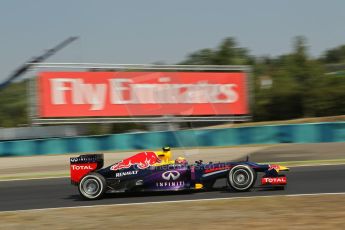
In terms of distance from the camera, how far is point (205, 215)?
25.8 feet

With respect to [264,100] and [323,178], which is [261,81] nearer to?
[264,100]

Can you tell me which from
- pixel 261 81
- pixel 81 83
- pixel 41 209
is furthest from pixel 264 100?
pixel 41 209

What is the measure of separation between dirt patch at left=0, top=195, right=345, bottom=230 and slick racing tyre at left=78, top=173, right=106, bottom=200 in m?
1.10

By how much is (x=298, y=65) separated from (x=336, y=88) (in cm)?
Answer: 635

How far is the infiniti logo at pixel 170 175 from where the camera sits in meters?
10.1

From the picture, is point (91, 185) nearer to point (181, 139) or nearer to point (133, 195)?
point (133, 195)

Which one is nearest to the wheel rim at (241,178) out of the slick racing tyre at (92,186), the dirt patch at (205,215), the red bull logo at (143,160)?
the dirt patch at (205,215)

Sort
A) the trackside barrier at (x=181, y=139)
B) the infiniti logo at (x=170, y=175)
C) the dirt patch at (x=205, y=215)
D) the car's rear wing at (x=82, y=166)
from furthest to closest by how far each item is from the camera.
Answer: the trackside barrier at (x=181, y=139), the car's rear wing at (x=82, y=166), the infiniti logo at (x=170, y=175), the dirt patch at (x=205, y=215)

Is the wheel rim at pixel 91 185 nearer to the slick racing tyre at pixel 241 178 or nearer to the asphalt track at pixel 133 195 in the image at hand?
the asphalt track at pixel 133 195

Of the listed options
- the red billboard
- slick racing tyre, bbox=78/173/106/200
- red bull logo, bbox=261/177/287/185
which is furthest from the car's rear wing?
the red billboard

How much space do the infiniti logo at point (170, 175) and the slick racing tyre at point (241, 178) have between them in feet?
3.16

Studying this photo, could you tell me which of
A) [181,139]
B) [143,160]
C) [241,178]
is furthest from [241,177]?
[181,139]

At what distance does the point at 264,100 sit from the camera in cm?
4038

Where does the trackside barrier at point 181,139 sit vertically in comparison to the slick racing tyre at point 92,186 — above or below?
above
